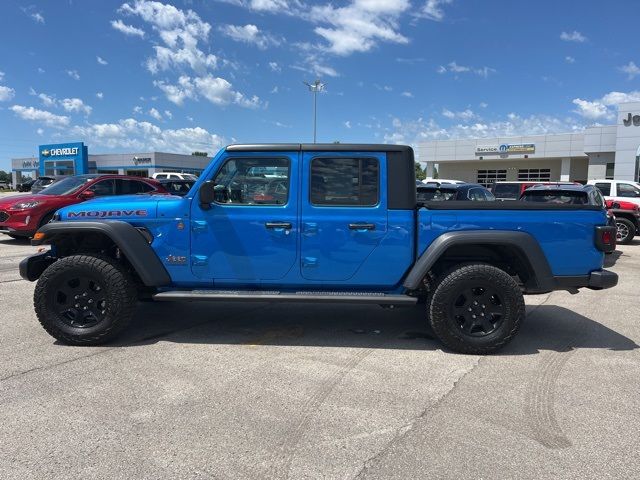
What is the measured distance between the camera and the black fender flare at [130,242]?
4453 millimetres

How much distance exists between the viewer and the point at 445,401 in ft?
11.6

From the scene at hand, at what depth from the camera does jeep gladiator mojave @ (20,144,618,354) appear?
14.4ft

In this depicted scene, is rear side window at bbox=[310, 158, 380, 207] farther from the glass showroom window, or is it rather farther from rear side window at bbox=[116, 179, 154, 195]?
the glass showroom window

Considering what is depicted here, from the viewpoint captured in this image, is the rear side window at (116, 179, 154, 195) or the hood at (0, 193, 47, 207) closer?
the hood at (0, 193, 47, 207)

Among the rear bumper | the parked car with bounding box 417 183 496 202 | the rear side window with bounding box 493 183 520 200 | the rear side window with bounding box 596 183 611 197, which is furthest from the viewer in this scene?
the rear side window with bounding box 493 183 520 200

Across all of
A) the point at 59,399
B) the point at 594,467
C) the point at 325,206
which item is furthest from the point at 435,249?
the point at 59,399

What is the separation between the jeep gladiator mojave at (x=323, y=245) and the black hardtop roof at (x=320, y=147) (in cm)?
1

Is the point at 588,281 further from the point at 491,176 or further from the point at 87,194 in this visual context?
the point at 491,176

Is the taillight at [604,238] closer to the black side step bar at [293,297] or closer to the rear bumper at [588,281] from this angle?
the rear bumper at [588,281]

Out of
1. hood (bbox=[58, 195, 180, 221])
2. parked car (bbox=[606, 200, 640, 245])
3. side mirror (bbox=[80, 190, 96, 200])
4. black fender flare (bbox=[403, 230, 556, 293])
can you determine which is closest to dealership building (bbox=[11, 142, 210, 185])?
side mirror (bbox=[80, 190, 96, 200])

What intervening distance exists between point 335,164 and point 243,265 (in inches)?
50.9

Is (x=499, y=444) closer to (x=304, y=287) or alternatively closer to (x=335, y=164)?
(x=304, y=287)

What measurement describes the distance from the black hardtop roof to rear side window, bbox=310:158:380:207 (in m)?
0.10

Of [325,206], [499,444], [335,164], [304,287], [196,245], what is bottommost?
[499,444]
